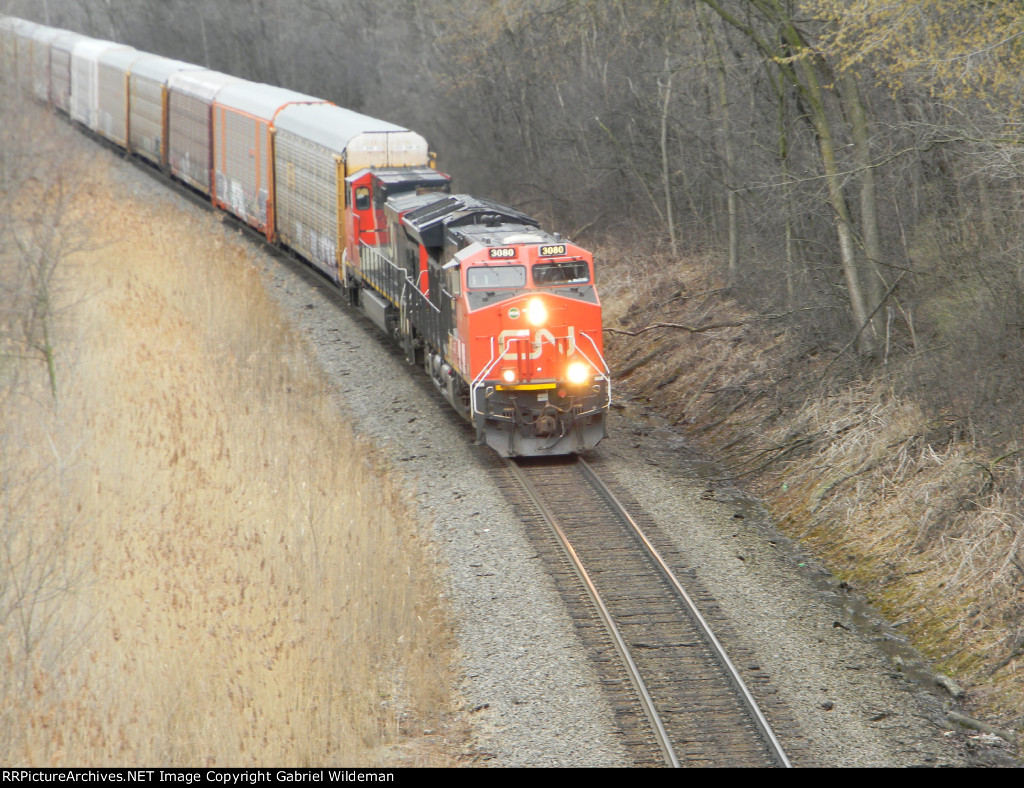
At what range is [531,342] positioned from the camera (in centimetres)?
1606

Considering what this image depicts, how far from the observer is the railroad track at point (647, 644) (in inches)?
384

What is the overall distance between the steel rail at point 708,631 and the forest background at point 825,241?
2.26 m

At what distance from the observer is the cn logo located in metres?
15.9

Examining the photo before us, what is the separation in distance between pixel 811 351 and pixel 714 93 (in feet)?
26.4

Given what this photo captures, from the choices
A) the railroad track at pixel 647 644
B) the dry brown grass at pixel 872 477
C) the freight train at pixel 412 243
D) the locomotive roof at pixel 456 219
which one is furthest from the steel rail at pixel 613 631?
the locomotive roof at pixel 456 219

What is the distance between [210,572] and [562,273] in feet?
22.0

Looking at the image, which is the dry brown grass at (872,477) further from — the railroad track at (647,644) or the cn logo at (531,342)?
the cn logo at (531,342)

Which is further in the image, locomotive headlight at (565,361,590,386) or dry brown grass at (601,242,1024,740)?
locomotive headlight at (565,361,590,386)

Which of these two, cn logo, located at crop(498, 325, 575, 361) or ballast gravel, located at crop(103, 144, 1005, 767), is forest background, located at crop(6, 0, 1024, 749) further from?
cn logo, located at crop(498, 325, 575, 361)

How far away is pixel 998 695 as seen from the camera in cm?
1055

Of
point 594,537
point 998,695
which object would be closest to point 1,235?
point 594,537

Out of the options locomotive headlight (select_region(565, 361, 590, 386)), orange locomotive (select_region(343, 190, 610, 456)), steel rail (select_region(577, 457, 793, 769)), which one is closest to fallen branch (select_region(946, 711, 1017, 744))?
steel rail (select_region(577, 457, 793, 769))

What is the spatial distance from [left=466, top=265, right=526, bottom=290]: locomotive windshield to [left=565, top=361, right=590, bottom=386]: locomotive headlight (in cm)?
141

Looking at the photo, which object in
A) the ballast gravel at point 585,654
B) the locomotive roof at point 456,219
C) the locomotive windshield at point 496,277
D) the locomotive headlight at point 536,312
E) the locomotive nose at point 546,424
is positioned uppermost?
the locomotive roof at point 456,219
